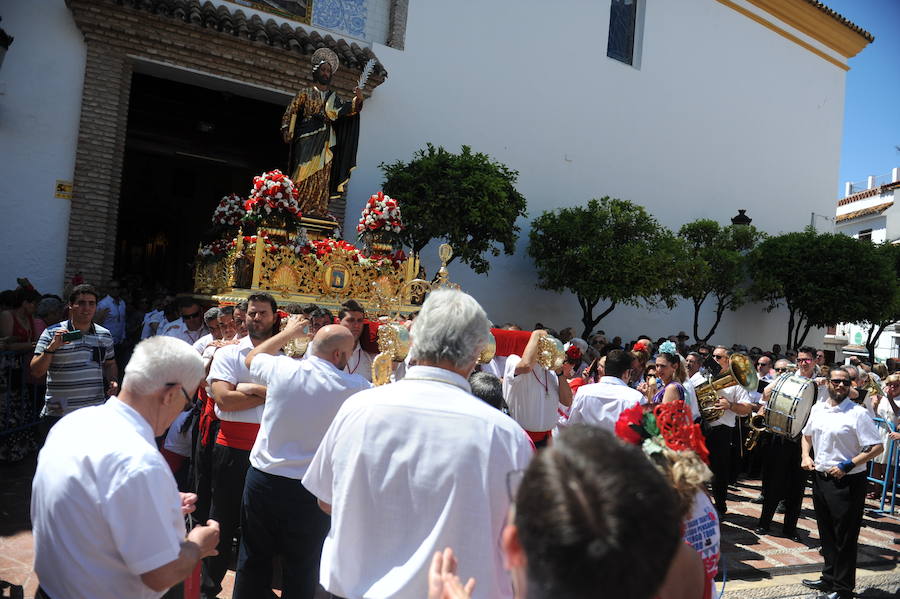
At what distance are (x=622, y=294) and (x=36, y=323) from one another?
9.76m

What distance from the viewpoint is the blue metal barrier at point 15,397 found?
6.18m

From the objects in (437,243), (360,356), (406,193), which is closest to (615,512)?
(360,356)

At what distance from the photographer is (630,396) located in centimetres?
487

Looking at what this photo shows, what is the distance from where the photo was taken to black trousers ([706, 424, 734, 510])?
24.7 ft

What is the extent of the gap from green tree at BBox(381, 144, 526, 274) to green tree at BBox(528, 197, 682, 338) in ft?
6.67

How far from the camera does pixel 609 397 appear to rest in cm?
491

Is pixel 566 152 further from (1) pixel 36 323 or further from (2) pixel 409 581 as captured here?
(2) pixel 409 581

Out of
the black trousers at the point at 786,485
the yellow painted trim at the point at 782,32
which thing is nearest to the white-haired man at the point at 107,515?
the black trousers at the point at 786,485

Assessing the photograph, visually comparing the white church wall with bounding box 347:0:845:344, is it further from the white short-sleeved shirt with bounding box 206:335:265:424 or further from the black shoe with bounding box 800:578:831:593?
the white short-sleeved shirt with bounding box 206:335:265:424

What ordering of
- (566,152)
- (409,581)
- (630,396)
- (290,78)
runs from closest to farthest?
(409,581) → (630,396) → (290,78) → (566,152)

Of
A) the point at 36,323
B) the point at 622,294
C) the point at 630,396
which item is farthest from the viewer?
the point at 622,294

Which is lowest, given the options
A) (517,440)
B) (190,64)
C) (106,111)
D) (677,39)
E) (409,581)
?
(409,581)

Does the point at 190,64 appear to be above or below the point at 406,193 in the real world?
above

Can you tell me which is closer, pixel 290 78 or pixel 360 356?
pixel 360 356
